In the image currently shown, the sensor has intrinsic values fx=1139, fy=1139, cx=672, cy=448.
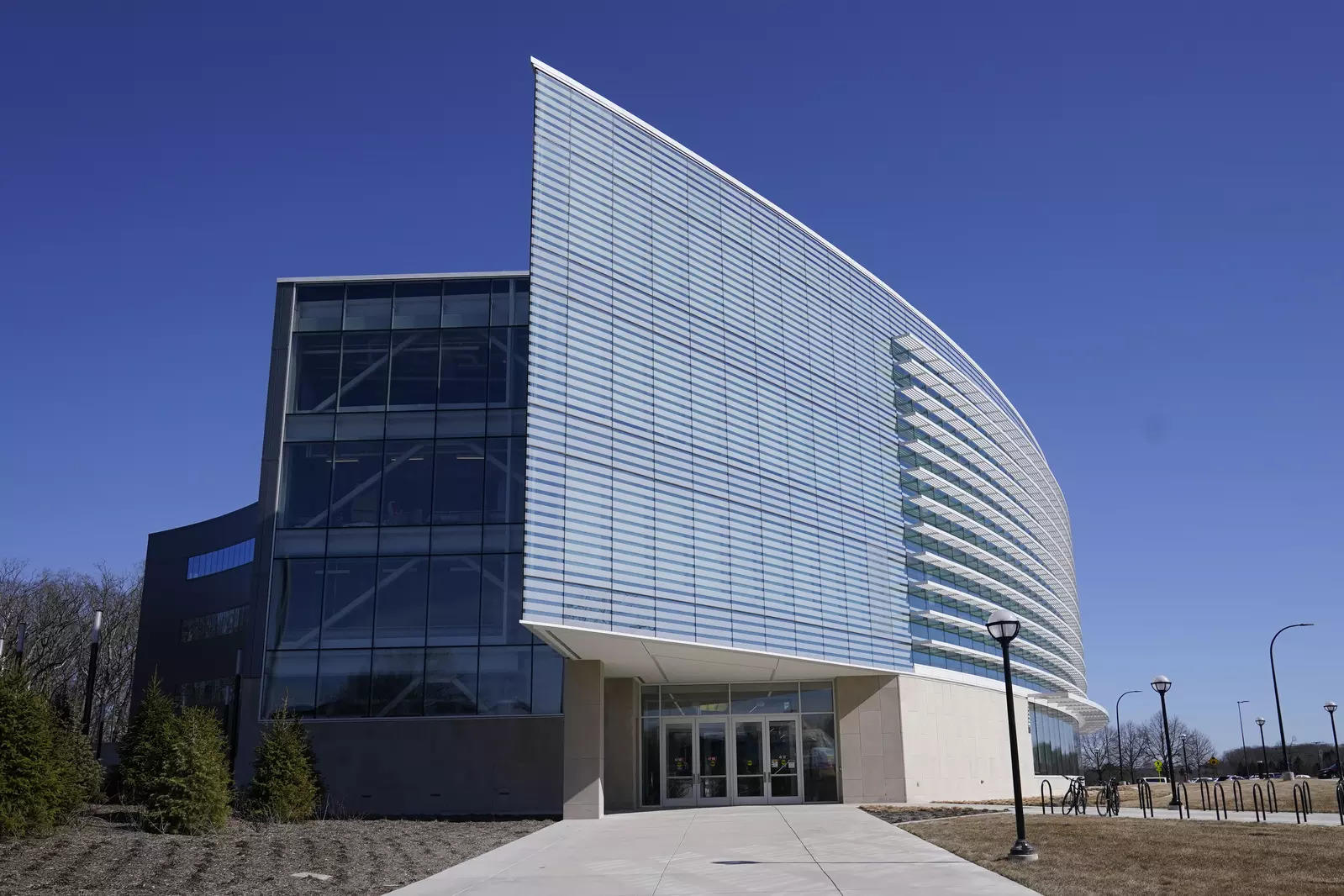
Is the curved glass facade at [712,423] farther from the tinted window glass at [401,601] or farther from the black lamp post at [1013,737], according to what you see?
the tinted window glass at [401,601]

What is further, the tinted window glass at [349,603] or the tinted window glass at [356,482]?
the tinted window glass at [356,482]

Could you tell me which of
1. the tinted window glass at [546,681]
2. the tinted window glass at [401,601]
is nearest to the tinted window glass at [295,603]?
the tinted window glass at [401,601]

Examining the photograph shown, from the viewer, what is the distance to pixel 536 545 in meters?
24.1

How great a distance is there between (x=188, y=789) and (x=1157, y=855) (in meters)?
16.7

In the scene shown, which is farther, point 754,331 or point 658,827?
point 754,331

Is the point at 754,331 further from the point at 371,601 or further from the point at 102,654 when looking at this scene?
the point at 102,654

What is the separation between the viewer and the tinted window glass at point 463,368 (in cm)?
3506

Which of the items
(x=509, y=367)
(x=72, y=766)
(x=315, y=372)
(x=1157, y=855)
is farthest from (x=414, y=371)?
(x=1157, y=855)

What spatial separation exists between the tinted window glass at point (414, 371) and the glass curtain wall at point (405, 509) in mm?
52

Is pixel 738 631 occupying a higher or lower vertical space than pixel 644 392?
lower

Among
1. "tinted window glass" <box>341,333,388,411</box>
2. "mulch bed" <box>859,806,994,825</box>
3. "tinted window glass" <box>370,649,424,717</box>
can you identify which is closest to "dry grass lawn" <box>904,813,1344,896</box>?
"mulch bed" <box>859,806,994,825</box>

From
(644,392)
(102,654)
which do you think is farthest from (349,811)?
(102,654)

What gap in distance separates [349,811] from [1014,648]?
33903mm

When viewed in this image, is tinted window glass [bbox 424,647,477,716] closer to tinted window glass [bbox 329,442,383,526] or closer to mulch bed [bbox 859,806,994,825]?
tinted window glass [bbox 329,442,383,526]
